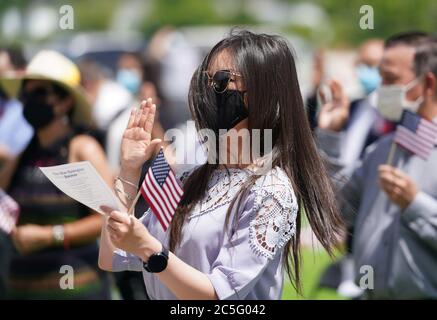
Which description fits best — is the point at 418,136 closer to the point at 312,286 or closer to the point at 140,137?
the point at 140,137

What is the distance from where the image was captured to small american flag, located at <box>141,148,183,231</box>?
3422mm

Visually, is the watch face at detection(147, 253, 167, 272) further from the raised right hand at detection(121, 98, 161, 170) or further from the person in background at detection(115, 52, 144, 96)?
the person in background at detection(115, 52, 144, 96)

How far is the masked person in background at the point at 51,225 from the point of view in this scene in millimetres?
5938

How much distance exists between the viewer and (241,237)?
3.45 m

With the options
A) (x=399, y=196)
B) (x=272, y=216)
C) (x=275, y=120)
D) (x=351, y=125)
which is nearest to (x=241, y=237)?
(x=272, y=216)

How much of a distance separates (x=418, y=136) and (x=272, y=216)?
7.59ft

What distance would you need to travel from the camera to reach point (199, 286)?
3.36 metres

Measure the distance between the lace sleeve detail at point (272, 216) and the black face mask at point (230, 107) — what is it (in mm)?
238

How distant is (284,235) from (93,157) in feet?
9.21

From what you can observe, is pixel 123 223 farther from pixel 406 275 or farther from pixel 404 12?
pixel 404 12

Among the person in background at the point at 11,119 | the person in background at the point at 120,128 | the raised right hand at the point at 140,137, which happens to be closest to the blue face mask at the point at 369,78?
the person in background at the point at 120,128

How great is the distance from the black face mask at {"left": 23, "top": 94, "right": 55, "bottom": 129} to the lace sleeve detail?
10.1ft

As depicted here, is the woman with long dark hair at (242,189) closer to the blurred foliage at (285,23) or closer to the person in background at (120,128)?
the person in background at (120,128)
